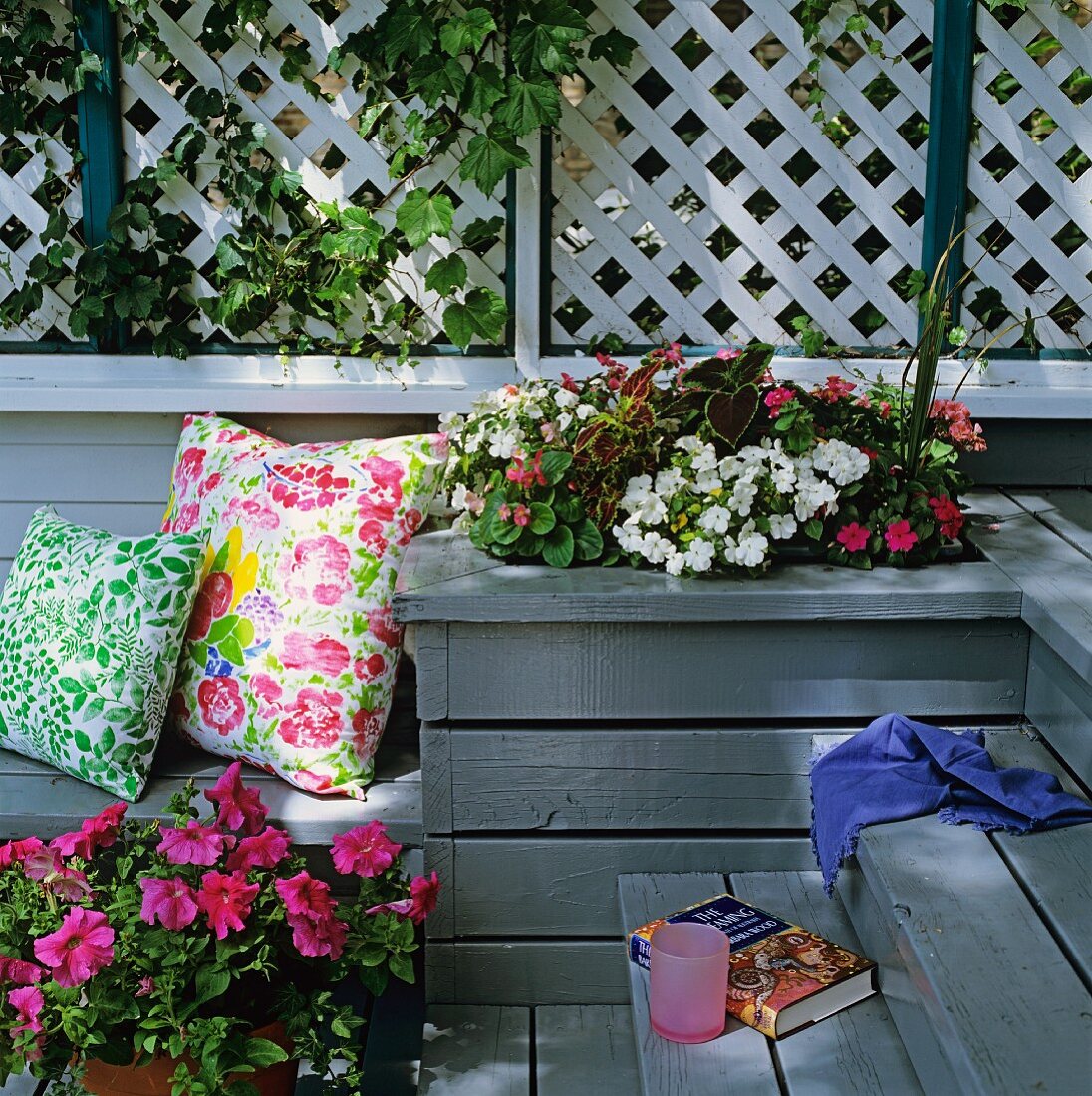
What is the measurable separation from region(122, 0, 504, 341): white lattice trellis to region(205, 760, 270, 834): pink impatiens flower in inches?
39.7

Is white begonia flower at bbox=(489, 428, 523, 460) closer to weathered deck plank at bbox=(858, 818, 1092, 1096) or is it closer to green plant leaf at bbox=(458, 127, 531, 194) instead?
green plant leaf at bbox=(458, 127, 531, 194)

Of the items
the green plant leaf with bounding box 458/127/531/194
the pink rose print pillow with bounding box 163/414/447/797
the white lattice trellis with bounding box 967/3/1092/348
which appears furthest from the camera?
the white lattice trellis with bounding box 967/3/1092/348

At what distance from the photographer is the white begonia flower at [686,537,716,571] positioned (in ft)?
6.65

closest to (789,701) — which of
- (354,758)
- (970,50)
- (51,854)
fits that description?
(354,758)

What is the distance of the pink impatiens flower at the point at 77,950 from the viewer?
5.69 ft

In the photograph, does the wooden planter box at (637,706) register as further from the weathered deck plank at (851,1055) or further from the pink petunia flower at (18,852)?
the pink petunia flower at (18,852)

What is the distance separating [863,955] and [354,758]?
0.85m

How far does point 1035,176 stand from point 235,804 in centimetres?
178

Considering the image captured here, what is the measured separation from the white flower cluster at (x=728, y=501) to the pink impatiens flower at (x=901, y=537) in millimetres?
95

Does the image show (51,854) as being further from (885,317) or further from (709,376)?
(885,317)

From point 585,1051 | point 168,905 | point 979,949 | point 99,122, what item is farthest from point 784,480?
point 99,122

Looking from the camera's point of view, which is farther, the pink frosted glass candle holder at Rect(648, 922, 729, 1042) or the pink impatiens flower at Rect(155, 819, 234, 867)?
the pink impatiens flower at Rect(155, 819, 234, 867)

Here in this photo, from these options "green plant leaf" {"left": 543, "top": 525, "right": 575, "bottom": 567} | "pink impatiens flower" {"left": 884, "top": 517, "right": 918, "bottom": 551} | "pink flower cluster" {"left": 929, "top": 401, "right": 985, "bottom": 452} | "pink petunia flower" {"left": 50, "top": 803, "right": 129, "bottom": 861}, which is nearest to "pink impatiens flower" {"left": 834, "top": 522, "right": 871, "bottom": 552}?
"pink impatiens flower" {"left": 884, "top": 517, "right": 918, "bottom": 551}

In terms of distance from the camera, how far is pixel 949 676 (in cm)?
205
